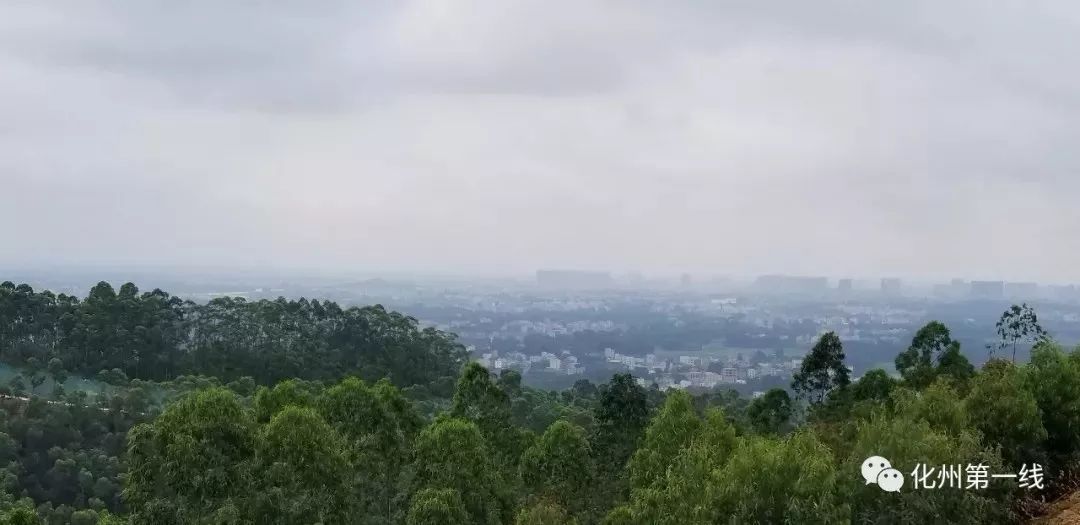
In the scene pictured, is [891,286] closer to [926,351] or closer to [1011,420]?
[926,351]

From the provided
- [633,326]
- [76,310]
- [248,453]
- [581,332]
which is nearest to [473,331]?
[581,332]

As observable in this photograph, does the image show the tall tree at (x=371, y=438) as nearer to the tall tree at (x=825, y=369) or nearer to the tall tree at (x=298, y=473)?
the tall tree at (x=298, y=473)

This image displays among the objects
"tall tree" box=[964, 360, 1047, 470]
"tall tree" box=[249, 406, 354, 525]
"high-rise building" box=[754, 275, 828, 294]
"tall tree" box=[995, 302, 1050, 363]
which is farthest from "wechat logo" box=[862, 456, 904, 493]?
"high-rise building" box=[754, 275, 828, 294]

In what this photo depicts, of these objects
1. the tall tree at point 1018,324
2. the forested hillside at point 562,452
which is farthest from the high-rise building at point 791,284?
the forested hillside at point 562,452

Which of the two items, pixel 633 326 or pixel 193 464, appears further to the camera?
pixel 633 326

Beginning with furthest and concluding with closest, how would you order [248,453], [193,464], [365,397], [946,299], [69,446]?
[946,299]
[69,446]
[365,397]
[248,453]
[193,464]

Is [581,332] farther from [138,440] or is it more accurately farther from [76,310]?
[138,440]
